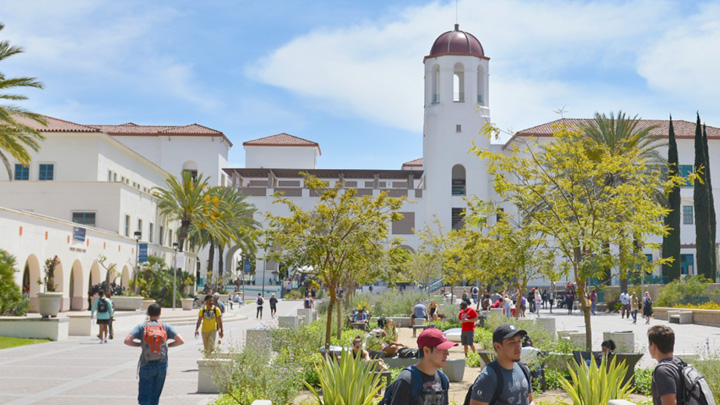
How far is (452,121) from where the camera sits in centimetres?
7769

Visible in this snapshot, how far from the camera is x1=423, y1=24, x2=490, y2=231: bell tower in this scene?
76438 mm

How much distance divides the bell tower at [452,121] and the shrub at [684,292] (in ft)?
124

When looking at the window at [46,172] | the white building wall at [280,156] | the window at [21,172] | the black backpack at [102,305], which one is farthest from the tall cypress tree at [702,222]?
the white building wall at [280,156]

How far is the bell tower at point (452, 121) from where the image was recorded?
76438mm

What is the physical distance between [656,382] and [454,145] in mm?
73738

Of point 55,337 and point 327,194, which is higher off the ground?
point 327,194

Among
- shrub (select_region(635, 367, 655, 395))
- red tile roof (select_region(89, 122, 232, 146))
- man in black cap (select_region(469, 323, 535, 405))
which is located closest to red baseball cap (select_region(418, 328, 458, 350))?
man in black cap (select_region(469, 323, 535, 405))

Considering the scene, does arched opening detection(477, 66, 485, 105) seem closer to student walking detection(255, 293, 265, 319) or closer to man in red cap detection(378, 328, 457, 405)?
student walking detection(255, 293, 265, 319)

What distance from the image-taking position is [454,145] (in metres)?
77.8

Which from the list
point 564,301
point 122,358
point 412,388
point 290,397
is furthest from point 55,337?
point 564,301

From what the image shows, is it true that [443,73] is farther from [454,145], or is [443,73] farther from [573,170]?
[573,170]

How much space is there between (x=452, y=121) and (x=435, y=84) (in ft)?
16.0

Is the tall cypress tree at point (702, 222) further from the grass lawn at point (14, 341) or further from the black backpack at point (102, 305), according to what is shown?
the grass lawn at point (14, 341)

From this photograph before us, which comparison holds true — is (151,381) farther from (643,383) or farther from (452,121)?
(452,121)
